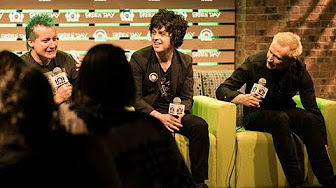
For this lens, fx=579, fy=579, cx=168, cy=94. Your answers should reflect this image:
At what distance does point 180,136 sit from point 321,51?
7.97 feet

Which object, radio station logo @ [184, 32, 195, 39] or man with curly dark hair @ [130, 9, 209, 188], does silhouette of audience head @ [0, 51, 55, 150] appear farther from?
radio station logo @ [184, 32, 195, 39]

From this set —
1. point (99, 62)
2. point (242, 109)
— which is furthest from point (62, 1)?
point (99, 62)

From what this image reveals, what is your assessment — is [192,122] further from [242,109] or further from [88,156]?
[88,156]

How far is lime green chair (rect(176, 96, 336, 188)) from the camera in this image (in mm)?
4320

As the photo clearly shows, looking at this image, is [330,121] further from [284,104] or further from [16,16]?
[16,16]

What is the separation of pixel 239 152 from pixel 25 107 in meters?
3.08

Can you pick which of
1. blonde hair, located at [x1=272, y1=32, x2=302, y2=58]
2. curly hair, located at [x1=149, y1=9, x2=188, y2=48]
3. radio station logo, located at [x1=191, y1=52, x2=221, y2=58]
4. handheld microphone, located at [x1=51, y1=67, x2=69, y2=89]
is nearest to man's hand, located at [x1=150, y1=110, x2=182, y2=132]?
curly hair, located at [x1=149, y1=9, x2=188, y2=48]

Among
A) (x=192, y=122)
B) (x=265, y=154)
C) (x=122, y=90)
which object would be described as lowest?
(x=265, y=154)

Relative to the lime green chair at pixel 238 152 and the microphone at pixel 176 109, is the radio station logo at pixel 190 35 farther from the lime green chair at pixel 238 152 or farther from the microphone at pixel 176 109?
the microphone at pixel 176 109

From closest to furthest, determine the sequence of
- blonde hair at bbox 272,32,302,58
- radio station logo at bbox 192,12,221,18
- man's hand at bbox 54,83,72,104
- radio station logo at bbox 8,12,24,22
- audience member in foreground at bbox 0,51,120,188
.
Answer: audience member in foreground at bbox 0,51,120,188 < man's hand at bbox 54,83,72,104 < blonde hair at bbox 272,32,302,58 < radio station logo at bbox 8,12,24,22 < radio station logo at bbox 192,12,221,18

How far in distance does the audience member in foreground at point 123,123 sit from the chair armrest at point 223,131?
2.25 meters

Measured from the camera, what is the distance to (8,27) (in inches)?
228

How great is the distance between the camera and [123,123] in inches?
77.4

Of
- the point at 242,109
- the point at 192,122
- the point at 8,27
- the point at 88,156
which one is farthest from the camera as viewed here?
the point at 8,27
